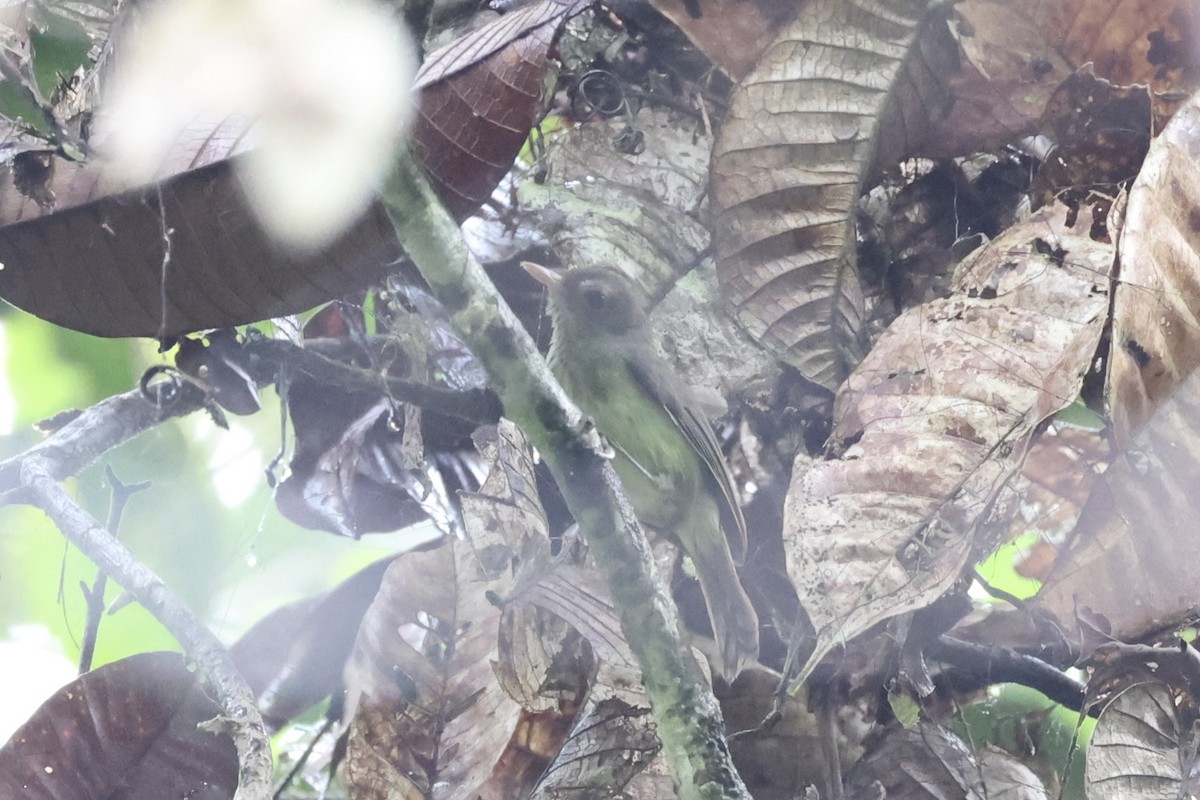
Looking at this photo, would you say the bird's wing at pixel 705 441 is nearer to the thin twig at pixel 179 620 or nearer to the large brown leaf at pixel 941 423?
the large brown leaf at pixel 941 423

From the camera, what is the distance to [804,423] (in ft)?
5.36

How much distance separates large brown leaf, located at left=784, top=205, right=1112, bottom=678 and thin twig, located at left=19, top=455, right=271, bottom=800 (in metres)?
0.63

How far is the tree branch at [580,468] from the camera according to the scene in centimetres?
116

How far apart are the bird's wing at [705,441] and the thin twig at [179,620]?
708 mm

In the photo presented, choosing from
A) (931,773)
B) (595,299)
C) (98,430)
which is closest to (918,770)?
(931,773)

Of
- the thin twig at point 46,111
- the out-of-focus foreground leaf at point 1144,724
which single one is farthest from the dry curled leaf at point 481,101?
the out-of-focus foreground leaf at point 1144,724

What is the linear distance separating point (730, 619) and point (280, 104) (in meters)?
0.89

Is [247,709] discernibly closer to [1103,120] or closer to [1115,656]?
[1115,656]

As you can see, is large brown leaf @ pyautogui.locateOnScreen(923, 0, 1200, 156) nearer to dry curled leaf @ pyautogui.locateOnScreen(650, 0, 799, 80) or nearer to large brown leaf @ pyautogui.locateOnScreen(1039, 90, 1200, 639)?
large brown leaf @ pyautogui.locateOnScreen(1039, 90, 1200, 639)

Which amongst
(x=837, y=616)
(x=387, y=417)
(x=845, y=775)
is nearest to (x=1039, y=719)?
(x=845, y=775)

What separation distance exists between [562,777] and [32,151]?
1.04m

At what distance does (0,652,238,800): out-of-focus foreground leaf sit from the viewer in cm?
148

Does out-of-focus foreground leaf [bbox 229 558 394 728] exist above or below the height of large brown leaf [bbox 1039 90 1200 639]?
above

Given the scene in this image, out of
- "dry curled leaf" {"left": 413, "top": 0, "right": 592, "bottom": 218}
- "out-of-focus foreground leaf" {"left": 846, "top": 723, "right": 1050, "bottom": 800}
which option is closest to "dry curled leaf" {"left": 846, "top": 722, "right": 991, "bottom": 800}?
"out-of-focus foreground leaf" {"left": 846, "top": 723, "right": 1050, "bottom": 800}
